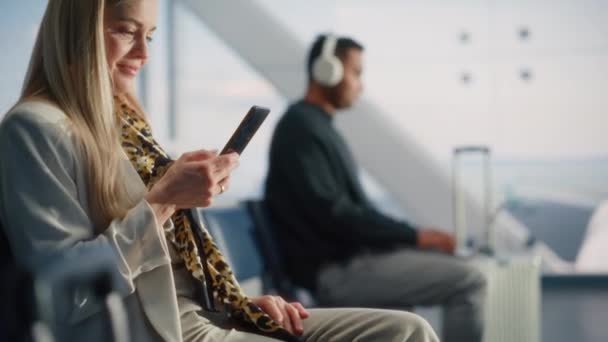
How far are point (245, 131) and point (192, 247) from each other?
177 millimetres

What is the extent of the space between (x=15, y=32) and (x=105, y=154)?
641mm

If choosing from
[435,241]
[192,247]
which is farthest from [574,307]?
[192,247]

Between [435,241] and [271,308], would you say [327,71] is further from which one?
[271,308]

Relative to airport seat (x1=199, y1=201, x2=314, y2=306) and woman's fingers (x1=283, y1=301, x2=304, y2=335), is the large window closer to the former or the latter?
woman's fingers (x1=283, y1=301, x2=304, y2=335)

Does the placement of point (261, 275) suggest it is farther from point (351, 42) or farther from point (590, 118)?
point (590, 118)

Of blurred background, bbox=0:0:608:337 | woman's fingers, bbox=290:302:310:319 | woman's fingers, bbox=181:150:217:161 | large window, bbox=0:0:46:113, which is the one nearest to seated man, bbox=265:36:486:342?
large window, bbox=0:0:46:113

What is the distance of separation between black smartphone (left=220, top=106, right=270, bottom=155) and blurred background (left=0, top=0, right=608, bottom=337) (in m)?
3.35

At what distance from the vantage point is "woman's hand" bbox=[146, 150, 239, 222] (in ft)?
3.63

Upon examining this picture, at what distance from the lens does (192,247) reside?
1.24 m

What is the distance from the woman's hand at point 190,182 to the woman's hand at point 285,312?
25cm

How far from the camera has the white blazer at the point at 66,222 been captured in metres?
1.04

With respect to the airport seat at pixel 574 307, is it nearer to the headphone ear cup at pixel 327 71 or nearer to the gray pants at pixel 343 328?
the headphone ear cup at pixel 327 71

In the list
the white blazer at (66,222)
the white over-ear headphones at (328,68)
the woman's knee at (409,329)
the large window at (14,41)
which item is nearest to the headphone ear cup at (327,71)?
the white over-ear headphones at (328,68)

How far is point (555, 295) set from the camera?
15.5ft
